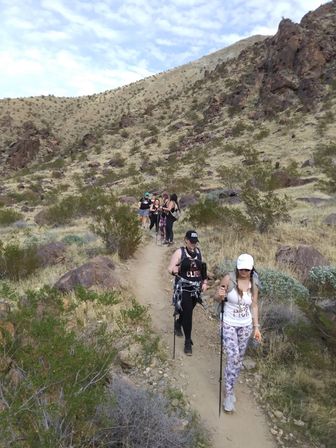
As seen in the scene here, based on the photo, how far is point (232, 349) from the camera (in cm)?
502

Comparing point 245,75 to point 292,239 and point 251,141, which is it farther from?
point 292,239

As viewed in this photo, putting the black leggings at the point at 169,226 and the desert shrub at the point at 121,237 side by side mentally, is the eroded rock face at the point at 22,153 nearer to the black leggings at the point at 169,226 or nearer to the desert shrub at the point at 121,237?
the black leggings at the point at 169,226

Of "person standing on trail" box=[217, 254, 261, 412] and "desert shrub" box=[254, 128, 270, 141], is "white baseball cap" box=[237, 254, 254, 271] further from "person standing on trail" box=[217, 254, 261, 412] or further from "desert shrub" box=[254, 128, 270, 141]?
"desert shrub" box=[254, 128, 270, 141]

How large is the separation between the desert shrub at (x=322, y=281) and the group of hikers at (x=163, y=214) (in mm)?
5505

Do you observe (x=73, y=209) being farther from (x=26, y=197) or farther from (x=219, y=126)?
(x=219, y=126)

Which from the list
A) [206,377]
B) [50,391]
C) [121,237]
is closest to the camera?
[50,391]

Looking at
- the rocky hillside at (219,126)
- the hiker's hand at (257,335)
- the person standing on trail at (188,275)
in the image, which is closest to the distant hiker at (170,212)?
the person standing on trail at (188,275)

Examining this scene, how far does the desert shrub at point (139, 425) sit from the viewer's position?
367 centimetres

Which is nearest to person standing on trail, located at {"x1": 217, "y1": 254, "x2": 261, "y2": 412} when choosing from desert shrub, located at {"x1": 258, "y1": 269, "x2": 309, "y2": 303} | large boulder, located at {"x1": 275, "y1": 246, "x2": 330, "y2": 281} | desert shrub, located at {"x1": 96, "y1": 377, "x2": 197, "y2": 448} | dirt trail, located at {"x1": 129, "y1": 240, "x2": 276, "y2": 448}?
dirt trail, located at {"x1": 129, "y1": 240, "x2": 276, "y2": 448}

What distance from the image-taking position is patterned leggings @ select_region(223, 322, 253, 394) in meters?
5.00

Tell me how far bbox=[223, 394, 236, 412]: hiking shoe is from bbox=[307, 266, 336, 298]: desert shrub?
3.23 meters

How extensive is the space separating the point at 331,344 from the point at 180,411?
2376 millimetres

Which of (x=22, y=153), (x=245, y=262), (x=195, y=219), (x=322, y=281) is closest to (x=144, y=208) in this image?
(x=195, y=219)

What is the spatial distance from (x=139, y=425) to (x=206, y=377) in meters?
2.09
